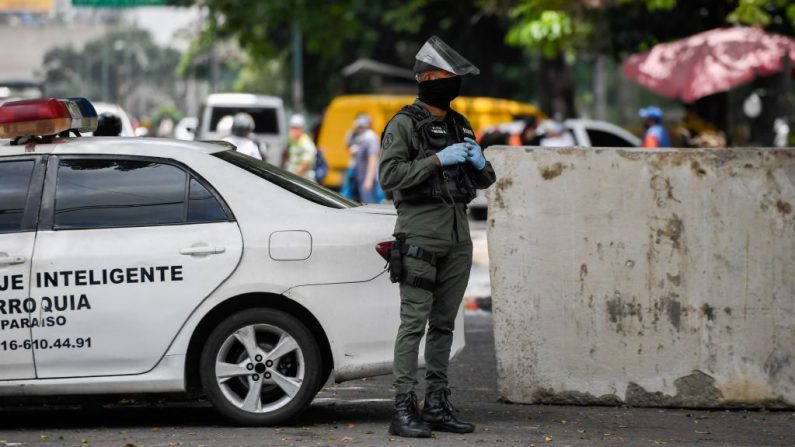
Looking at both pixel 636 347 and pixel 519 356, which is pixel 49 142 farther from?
pixel 636 347

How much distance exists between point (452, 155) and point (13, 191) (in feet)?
6.96

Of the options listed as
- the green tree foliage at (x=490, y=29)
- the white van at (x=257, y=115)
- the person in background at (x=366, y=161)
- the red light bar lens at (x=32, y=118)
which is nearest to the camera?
the red light bar lens at (x=32, y=118)

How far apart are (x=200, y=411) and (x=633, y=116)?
1969 inches

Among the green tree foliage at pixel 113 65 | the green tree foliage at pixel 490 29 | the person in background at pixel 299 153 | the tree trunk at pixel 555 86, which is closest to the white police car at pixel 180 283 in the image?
the green tree foliage at pixel 490 29

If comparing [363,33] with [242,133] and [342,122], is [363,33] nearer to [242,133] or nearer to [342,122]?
[342,122]

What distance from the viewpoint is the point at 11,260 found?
702cm

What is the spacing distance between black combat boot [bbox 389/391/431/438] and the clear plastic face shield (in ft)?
4.79

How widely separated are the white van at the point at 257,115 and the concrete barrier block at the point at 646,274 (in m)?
19.7

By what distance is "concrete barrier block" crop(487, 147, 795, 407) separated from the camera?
777 cm

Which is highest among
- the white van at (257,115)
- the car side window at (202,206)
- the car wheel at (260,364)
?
the white van at (257,115)

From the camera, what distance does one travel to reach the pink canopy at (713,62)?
17.0m

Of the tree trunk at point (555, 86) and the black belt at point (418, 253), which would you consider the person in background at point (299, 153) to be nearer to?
the tree trunk at point (555, 86)

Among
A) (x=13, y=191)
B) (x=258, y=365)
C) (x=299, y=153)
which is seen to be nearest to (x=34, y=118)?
(x=13, y=191)

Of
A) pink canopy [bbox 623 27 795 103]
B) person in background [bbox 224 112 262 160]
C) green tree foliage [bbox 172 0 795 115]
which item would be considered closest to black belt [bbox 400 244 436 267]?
person in background [bbox 224 112 262 160]
